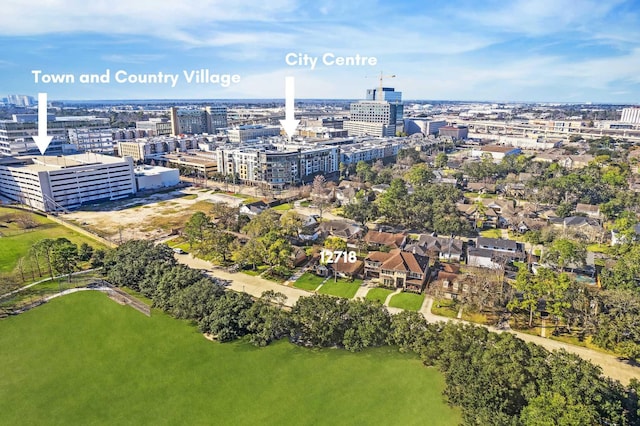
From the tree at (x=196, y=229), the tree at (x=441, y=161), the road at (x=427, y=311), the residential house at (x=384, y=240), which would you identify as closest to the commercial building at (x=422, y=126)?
the tree at (x=441, y=161)

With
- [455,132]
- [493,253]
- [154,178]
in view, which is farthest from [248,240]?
[455,132]

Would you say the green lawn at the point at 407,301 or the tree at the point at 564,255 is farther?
the tree at the point at 564,255

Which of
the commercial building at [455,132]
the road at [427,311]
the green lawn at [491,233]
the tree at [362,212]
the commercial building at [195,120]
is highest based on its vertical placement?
the commercial building at [195,120]

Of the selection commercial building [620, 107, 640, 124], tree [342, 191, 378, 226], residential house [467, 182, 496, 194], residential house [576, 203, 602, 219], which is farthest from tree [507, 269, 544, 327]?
commercial building [620, 107, 640, 124]

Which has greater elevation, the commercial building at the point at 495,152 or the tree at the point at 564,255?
the commercial building at the point at 495,152

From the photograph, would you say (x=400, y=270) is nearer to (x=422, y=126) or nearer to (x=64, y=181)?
(x=64, y=181)

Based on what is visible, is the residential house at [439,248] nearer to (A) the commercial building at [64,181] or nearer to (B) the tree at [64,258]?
(B) the tree at [64,258]

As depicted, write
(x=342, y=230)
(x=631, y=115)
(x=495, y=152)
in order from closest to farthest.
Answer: (x=342, y=230) → (x=495, y=152) → (x=631, y=115)
